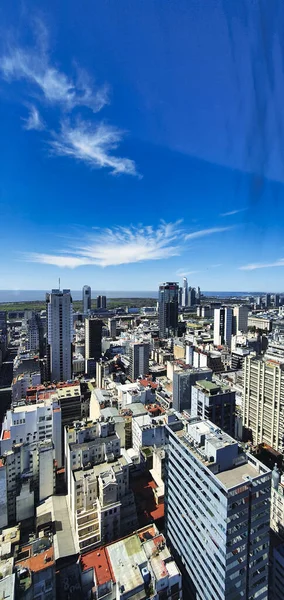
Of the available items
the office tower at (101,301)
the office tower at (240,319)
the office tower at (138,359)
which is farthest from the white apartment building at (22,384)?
the office tower at (101,301)

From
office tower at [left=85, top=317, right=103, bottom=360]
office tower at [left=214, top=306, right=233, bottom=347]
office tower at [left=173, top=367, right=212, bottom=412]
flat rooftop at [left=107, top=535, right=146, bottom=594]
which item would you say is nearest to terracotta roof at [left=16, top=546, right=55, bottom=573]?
flat rooftop at [left=107, top=535, right=146, bottom=594]

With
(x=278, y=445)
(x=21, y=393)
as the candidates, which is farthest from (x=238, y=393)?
(x=21, y=393)

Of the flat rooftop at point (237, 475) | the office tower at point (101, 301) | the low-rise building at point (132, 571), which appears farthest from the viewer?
the office tower at point (101, 301)

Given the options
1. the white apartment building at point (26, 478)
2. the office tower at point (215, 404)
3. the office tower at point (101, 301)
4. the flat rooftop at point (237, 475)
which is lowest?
the white apartment building at point (26, 478)

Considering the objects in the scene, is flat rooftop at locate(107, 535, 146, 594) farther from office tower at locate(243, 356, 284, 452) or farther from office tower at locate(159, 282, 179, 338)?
office tower at locate(159, 282, 179, 338)

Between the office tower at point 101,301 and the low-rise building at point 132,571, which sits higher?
the office tower at point 101,301

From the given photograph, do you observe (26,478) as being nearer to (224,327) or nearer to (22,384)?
(22,384)

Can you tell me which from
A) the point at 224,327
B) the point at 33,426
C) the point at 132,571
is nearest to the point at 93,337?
the point at 33,426

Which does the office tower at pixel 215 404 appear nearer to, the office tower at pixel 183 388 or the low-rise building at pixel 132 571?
the office tower at pixel 183 388
